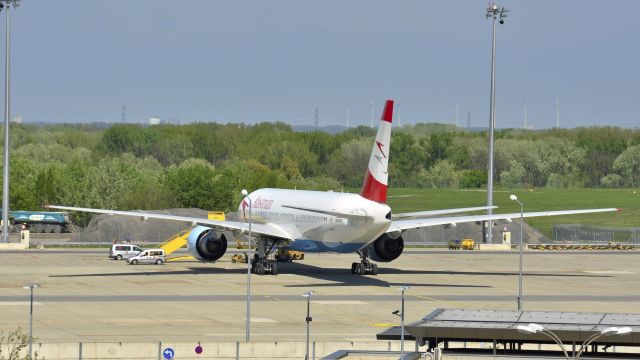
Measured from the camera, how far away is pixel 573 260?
12544cm

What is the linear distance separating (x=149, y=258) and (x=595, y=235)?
199 feet

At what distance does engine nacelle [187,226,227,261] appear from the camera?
330ft

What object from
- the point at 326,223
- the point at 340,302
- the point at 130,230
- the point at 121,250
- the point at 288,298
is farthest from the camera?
the point at 130,230

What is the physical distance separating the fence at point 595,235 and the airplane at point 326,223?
5506 cm

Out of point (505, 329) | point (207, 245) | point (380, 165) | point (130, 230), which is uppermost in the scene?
point (380, 165)

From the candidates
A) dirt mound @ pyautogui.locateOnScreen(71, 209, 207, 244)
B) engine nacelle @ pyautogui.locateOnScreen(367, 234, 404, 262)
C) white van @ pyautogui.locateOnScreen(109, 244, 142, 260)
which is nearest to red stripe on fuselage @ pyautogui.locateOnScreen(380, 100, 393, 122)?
engine nacelle @ pyautogui.locateOnScreen(367, 234, 404, 262)

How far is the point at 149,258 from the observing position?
114562mm

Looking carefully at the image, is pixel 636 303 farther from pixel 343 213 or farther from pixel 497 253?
pixel 497 253

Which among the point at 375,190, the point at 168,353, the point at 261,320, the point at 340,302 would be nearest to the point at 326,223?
the point at 375,190

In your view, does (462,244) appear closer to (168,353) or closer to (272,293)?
(272,293)

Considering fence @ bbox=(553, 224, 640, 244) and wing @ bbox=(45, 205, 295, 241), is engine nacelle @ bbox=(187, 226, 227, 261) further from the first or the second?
fence @ bbox=(553, 224, 640, 244)

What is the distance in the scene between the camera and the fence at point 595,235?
15400 cm

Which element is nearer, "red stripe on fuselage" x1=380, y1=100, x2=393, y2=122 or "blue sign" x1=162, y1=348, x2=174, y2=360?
"blue sign" x1=162, y1=348, x2=174, y2=360

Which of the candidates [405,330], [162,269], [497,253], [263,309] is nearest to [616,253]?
[497,253]
